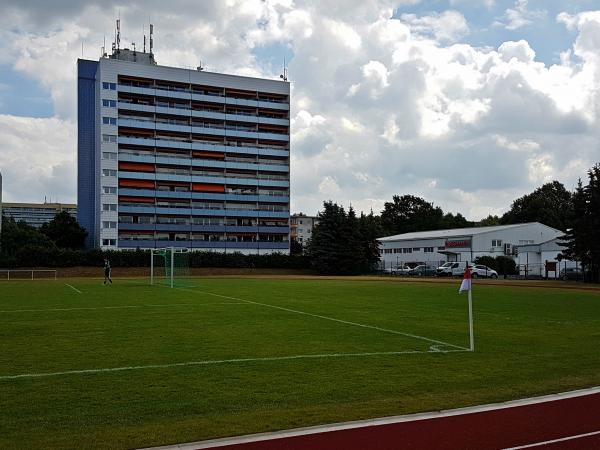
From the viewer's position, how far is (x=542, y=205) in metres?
116

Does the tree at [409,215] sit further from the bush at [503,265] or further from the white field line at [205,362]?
the white field line at [205,362]

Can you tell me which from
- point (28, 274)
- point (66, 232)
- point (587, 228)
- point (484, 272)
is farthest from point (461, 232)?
point (66, 232)

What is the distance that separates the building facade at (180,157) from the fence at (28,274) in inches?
1346

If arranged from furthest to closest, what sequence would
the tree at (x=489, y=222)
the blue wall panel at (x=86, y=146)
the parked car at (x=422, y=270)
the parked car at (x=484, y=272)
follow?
the tree at (x=489, y=222)
the blue wall panel at (x=86, y=146)
the parked car at (x=422, y=270)
the parked car at (x=484, y=272)

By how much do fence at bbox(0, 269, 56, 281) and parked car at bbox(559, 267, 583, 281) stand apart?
55.1 m

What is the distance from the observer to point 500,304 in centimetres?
2814

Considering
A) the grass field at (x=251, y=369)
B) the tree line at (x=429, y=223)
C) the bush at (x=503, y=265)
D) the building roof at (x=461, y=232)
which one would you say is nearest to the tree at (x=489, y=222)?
the tree line at (x=429, y=223)

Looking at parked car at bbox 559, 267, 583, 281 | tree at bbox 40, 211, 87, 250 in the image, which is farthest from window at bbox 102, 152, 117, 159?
parked car at bbox 559, 267, 583, 281

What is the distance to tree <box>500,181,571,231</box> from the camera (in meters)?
113

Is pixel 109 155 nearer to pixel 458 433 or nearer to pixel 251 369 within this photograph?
pixel 251 369

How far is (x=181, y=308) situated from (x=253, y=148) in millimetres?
96699

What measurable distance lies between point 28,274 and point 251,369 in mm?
66328

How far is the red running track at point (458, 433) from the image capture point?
7.14m

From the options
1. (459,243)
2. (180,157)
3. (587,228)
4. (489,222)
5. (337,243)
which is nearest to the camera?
(587,228)
